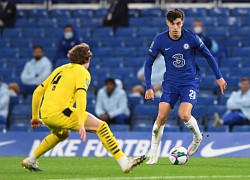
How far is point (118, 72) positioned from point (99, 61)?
0.91m

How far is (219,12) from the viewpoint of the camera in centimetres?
2311

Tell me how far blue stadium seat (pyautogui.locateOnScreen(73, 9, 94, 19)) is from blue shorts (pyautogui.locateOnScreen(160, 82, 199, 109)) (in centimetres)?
1168

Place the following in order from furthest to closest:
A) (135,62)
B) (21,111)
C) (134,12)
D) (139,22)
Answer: (134,12) → (139,22) → (135,62) → (21,111)

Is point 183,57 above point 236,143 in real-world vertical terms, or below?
above

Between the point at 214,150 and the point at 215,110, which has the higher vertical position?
the point at 215,110

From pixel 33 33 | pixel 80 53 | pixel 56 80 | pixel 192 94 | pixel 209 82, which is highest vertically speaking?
pixel 80 53

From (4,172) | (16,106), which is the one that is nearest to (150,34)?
(16,106)

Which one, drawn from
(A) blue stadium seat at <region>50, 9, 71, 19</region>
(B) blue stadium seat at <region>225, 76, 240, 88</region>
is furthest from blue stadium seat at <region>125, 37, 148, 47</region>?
(B) blue stadium seat at <region>225, 76, 240, 88</region>

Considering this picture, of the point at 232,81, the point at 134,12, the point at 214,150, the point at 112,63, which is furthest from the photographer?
the point at 134,12

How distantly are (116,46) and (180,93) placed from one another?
9.76 m

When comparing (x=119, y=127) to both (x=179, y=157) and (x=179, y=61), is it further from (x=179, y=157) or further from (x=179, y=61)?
(x=179, y=61)

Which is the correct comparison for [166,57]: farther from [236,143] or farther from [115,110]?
[115,110]

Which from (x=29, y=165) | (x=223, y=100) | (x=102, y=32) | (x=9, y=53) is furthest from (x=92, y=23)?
(x=29, y=165)

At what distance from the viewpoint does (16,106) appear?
19219 mm
